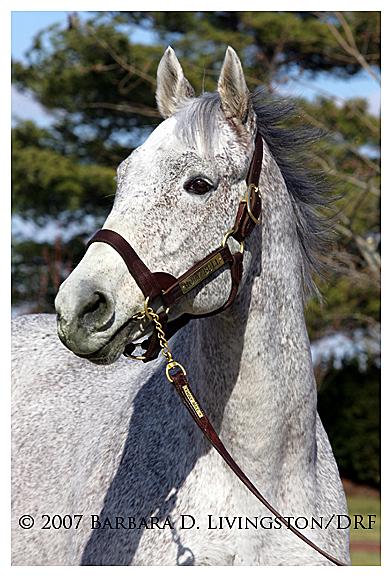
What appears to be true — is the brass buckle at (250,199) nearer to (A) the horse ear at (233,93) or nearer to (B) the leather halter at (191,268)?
(B) the leather halter at (191,268)

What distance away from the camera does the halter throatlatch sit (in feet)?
9.69

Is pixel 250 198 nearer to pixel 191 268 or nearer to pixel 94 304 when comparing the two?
pixel 191 268

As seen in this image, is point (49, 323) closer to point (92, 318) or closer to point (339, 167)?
point (92, 318)

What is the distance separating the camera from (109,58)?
48.9ft

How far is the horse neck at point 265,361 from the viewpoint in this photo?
10.8 feet

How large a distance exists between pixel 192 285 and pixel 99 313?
1.32 feet

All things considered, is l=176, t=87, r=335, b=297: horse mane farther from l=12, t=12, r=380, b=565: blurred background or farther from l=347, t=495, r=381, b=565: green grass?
l=12, t=12, r=380, b=565: blurred background

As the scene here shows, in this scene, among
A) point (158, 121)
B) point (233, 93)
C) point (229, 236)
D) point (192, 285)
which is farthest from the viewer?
point (158, 121)

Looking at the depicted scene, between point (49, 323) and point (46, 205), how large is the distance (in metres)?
10.6

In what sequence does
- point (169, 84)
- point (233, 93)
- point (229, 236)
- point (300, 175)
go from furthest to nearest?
point (300, 175) < point (169, 84) < point (233, 93) < point (229, 236)

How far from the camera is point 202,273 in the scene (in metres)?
3.12

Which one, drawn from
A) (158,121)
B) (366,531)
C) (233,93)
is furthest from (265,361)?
(158,121)

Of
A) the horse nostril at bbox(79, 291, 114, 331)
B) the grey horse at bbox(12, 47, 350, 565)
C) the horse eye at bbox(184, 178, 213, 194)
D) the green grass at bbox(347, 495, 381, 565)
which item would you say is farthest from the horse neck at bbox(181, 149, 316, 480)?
the green grass at bbox(347, 495, 381, 565)

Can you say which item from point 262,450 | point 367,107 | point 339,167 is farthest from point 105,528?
point 367,107
